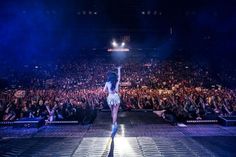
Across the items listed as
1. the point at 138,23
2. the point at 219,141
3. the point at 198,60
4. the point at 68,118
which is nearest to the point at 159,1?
the point at 138,23

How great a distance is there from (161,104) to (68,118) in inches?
228

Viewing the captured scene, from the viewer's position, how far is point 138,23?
2728 cm

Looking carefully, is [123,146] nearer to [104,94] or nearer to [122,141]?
[122,141]

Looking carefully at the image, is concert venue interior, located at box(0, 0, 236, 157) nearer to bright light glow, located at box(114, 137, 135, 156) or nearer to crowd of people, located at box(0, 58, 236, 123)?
crowd of people, located at box(0, 58, 236, 123)

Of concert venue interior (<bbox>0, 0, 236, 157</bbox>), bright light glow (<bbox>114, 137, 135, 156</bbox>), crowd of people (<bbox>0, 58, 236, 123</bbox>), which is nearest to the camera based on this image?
bright light glow (<bbox>114, 137, 135, 156</bbox>)

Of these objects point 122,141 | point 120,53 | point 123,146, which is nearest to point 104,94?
point 122,141

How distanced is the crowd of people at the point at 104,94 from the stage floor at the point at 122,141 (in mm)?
1633

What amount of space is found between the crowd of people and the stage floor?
64.3 inches

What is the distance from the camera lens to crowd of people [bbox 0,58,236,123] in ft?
35.1

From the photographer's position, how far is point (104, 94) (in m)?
15.4

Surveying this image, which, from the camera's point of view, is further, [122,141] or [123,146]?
[122,141]

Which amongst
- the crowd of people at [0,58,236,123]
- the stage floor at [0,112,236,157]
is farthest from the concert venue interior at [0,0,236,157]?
the stage floor at [0,112,236,157]

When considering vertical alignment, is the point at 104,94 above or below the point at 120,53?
below

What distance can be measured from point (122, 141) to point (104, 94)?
896 cm
